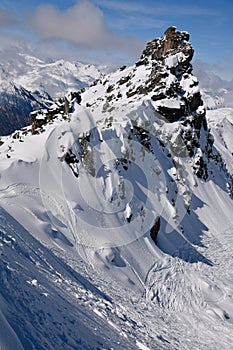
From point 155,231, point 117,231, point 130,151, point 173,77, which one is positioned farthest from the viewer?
point 173,77

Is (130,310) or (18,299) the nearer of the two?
(18,299)

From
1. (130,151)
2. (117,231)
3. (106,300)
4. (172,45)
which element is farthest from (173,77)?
(106,300)

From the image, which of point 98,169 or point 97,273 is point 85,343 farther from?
point 98,169

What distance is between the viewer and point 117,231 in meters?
26.2

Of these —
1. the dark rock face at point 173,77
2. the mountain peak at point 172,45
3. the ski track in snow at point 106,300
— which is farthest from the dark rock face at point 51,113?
the mountain peak at point 172,45

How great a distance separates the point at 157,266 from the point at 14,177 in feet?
39.9

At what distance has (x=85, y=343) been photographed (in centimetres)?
1088

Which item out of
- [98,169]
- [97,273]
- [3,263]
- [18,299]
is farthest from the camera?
[98,169]

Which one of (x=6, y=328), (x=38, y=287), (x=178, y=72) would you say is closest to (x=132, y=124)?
(x=178, y=72)

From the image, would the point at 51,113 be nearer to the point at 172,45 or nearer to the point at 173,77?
the point at 173,77

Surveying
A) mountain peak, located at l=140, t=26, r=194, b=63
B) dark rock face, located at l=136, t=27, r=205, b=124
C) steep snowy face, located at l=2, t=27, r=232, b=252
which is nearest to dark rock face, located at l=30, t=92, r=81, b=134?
steep snowy face, located at l=2, t=27, r=232, b=252

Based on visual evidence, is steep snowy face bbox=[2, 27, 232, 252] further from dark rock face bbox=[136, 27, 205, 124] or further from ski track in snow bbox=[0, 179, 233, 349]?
ski track in snow bbox=[0, 179, 233, 349]

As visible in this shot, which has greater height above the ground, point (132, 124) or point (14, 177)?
point (132, 124)

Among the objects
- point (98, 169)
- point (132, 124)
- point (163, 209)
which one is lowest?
point (163, 209)
